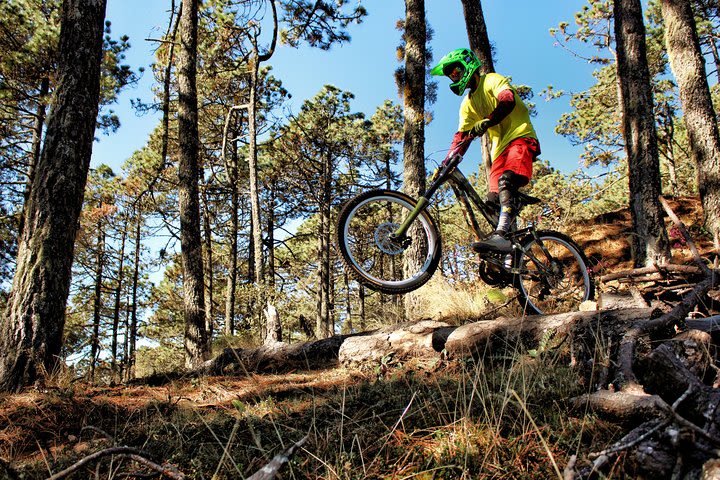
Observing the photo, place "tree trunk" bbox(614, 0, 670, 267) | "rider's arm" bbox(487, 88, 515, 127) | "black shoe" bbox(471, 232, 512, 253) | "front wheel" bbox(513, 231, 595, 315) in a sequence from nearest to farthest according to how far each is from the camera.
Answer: "rider's arm" bbox(487, 88, 515, 127) < "black shoe" bbox(471, 232, 512, 253) < "front wheel" bbox(513, 231, 595, 315) < "tree trunk" bbox(614, 0, 670, 267)

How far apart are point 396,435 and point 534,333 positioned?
187 cm

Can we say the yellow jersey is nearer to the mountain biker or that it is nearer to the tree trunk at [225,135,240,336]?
the mountain biker

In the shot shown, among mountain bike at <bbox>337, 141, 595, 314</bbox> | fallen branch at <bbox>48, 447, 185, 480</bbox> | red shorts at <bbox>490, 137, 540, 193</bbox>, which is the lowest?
fallen branch at <bbox>48, 447, 185, 480</bbox>

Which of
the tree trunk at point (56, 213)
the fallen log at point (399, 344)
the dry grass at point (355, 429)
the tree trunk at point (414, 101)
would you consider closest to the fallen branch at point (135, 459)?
the dry grass at point (355, 429)

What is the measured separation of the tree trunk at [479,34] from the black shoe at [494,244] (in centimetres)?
441

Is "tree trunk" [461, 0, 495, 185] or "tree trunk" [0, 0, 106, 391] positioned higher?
"tree trunk" [461, 0, 495, 185]

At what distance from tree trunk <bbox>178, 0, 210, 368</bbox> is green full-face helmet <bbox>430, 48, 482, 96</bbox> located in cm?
603

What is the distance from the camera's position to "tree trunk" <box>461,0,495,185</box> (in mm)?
8398

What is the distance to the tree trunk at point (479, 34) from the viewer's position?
8.40 m

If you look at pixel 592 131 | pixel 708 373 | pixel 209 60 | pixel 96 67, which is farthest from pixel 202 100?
pixel 708 373

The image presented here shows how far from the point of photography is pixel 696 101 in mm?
7113

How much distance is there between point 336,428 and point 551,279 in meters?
3.83

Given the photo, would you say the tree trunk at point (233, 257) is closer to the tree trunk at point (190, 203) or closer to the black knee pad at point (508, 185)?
the tree trunk at point (190, 203)

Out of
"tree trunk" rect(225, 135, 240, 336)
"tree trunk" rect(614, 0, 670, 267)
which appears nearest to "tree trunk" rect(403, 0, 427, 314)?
"tree trunk" rect(614, 0, 670, 267)
